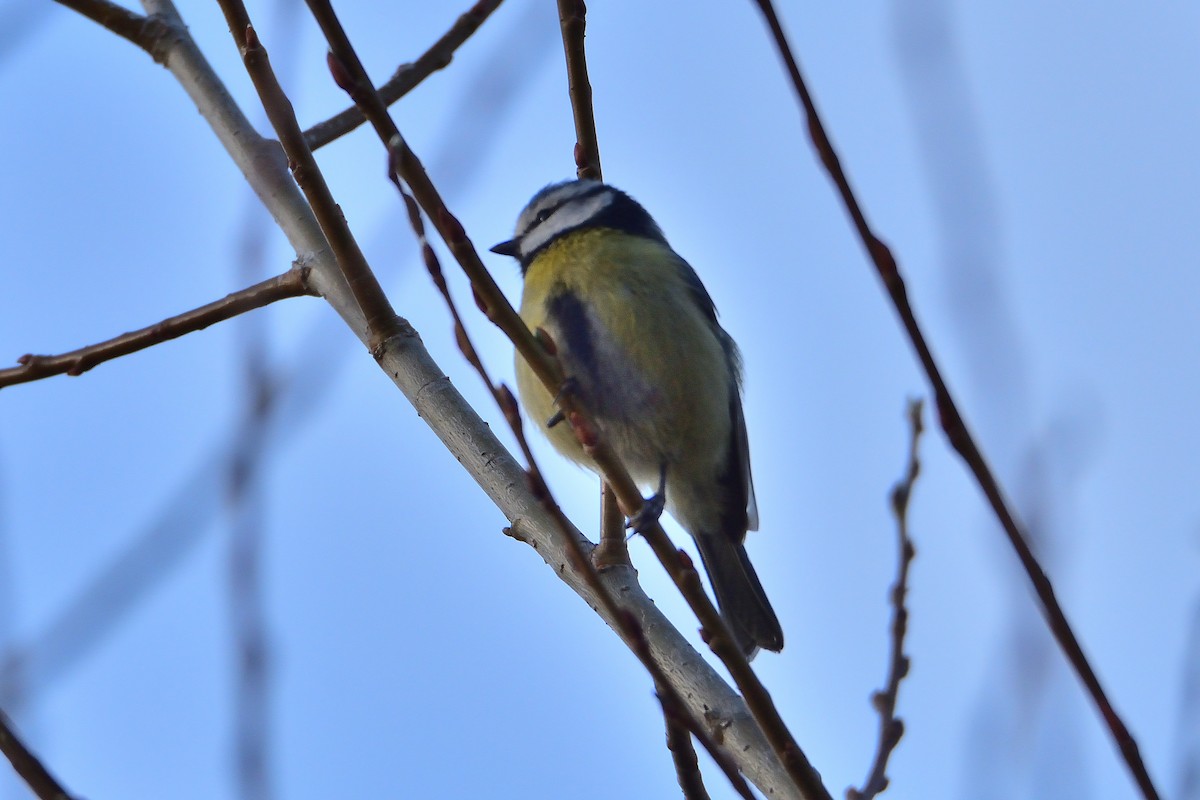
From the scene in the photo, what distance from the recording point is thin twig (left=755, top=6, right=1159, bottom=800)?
2.95ft

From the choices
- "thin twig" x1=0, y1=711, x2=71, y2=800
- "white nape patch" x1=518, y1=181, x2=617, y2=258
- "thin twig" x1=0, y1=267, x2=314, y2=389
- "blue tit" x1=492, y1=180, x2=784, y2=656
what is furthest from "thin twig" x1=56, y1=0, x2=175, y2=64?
"thin twig" x1=0, y1=711, x2=71, y2=800

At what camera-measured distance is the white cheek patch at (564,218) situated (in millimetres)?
4098

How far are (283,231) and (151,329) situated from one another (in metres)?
0.43

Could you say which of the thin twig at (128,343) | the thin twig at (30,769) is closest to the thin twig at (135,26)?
the thin twig at (128,343)

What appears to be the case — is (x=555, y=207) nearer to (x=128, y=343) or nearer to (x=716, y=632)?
(x=128, y=343)

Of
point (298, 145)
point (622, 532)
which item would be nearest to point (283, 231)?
point (298, 145)

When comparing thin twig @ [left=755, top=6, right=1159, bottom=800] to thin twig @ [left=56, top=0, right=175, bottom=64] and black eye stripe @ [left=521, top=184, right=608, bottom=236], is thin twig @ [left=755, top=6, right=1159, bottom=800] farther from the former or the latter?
black eye stripe @ [left=521, top=184, right=608, bottom=236]

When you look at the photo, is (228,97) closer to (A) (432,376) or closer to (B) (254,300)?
(B) (254,300)

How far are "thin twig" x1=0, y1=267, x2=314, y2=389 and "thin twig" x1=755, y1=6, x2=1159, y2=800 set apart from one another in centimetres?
172

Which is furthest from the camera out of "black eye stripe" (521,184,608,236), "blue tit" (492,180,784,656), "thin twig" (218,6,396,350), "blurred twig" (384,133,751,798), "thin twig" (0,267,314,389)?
"black eye stripe" (521,184,608,236)

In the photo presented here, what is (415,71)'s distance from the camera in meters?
2.82

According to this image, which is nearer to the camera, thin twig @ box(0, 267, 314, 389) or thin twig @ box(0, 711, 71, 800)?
thin twig @ box(0, 711, 71, 800)

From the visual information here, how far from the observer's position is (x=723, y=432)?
3623mm

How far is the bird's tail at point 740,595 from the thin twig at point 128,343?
1.58 meters
